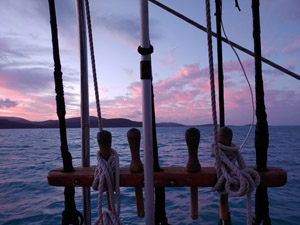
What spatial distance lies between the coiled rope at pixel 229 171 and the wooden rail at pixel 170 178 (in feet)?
0.21

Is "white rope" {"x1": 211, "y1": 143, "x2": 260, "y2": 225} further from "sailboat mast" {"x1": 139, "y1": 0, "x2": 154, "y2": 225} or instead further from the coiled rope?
"sailboat mast" {"x1": 139, "y1": 0, "x2": 154, "y2": 225}

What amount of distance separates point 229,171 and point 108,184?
2.22 ft

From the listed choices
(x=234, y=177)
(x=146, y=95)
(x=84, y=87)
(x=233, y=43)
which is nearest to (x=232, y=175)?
(x=234, y=177)

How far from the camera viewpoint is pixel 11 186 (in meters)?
11.8

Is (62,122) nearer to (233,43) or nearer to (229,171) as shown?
(229,171)

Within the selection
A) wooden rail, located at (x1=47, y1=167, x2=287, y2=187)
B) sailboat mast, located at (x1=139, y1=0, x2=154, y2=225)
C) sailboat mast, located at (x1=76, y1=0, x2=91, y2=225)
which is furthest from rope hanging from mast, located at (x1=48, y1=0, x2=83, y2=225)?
sailboat mast, located at (x1=139, y1=0, x2=154, y2=225)

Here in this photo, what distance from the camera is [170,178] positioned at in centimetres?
129

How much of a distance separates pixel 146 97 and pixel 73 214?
0.91m

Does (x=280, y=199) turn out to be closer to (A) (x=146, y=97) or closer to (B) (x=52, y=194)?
(B) (x=52, y=194)

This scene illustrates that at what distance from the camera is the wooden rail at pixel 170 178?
4.10ft

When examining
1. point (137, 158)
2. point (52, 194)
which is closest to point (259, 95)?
point (137, 158)

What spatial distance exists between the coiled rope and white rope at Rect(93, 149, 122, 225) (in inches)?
22.0

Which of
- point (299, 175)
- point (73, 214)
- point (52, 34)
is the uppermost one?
point (52, 34)

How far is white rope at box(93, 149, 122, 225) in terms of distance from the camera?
123 cm
